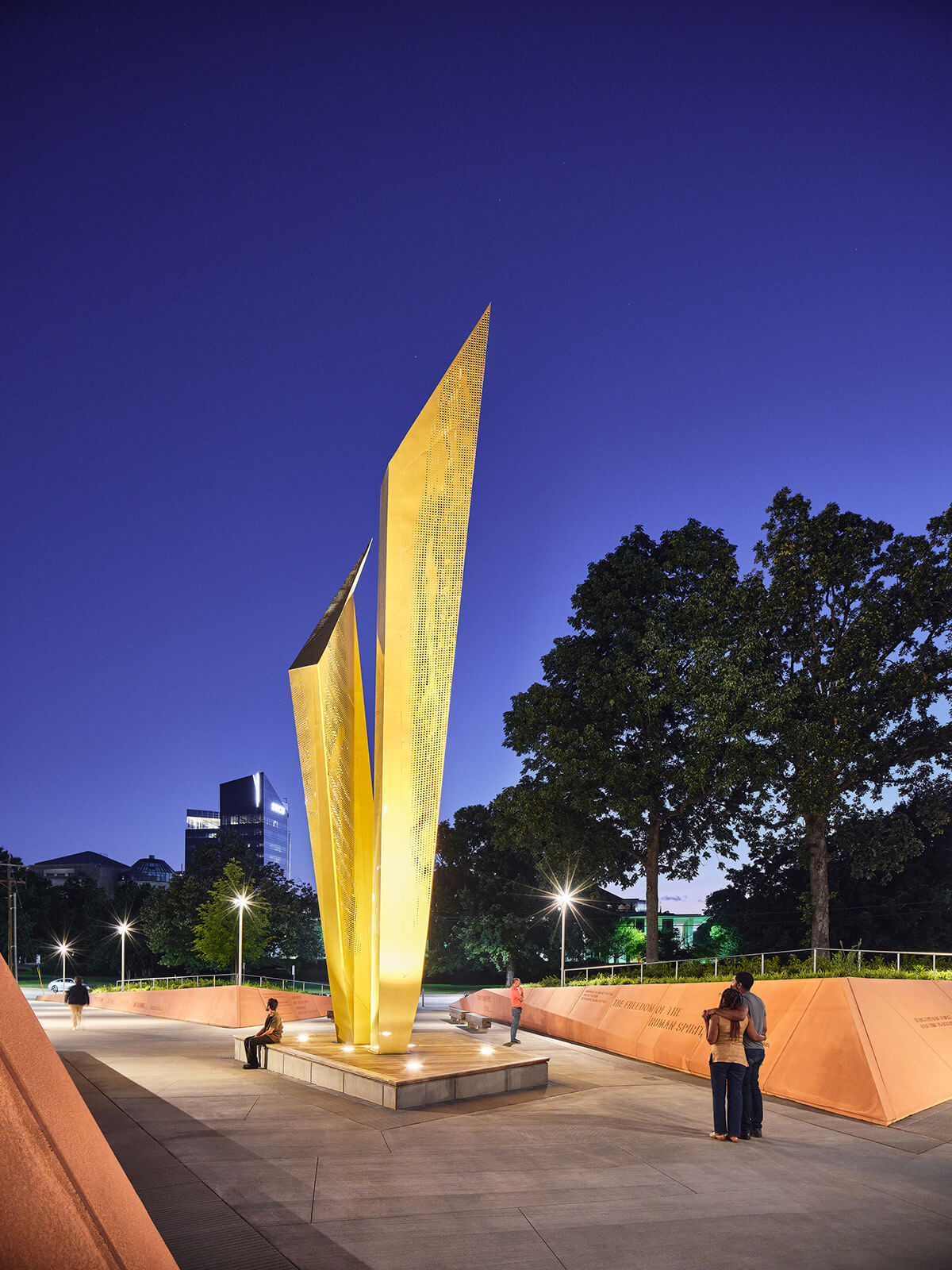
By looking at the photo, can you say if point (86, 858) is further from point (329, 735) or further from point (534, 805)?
point (329, 735)

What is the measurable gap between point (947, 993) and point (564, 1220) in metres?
11.0

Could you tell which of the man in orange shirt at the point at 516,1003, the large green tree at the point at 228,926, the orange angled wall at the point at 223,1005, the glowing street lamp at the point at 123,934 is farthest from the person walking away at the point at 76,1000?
the glowing street lamp at the point at 123,934

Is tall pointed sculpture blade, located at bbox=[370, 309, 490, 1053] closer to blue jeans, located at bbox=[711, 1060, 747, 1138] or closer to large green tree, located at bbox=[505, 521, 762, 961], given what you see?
blue jeans, located at bbox=[711, 1060, 747, 1138]

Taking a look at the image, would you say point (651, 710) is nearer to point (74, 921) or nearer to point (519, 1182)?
point (519, 1182)

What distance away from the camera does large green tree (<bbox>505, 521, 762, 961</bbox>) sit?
83.6 feet

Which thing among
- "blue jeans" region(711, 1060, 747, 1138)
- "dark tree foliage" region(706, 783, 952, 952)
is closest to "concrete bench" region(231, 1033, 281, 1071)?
"blue jeans" region(711, 1060, 747, 1138)

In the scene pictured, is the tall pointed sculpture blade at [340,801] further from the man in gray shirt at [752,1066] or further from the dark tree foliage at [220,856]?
the dark tree foliage at [220,856]

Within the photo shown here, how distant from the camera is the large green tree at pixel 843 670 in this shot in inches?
978

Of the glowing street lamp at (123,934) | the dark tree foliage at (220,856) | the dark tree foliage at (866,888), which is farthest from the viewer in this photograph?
the dark tree foliage at (220,856)

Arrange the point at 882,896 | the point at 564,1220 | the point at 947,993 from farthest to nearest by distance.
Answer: the point at 882,896 < the point at 947,993 < the point at 564,1220

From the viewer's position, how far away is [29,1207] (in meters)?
3.32

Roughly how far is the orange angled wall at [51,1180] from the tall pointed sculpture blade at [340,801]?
34.0 ft

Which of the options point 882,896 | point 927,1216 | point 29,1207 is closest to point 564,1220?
point 927,1216

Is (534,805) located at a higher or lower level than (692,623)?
lower
